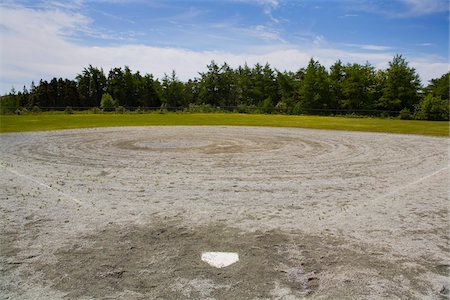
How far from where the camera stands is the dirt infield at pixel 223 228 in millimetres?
4242

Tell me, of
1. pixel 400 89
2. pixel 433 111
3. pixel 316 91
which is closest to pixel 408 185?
pixel 433 111

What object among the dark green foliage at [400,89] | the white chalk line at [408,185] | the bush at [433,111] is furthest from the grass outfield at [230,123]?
the dark green foliage at [400,89]

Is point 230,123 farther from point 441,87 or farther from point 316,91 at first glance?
point 441,87

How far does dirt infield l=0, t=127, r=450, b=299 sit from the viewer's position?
13.9ft

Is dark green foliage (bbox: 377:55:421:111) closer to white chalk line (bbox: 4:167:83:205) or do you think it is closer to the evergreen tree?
the evergreen tree

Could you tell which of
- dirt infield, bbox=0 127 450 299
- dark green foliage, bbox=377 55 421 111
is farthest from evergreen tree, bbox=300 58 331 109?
dirt infield, bbox=0 127 450 299

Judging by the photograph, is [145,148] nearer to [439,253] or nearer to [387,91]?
[439,253]

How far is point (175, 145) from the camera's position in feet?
52.9

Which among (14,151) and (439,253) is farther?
(14,151)

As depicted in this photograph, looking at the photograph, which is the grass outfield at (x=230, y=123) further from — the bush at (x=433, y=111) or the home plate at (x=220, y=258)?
the home plate at (x=220, y=258)

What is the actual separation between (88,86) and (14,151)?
253 feet

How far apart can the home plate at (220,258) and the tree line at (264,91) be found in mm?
45939

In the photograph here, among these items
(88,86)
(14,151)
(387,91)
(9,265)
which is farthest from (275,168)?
(88,86)

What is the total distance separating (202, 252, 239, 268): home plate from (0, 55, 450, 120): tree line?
45939 mm
